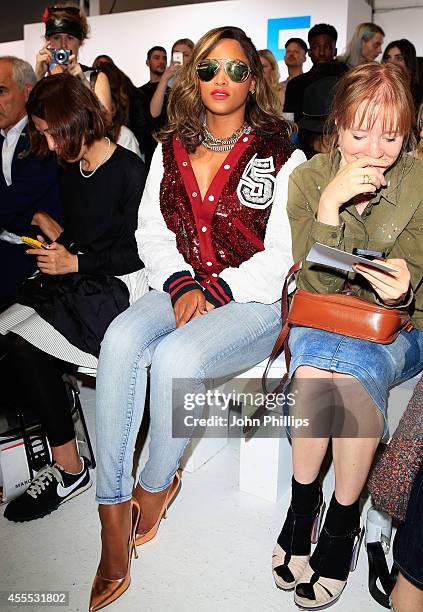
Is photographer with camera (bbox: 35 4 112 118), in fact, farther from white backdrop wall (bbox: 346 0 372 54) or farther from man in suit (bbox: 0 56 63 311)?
white backdrop wall (bbox: 346 0 372 54)

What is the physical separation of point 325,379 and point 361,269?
1.04ft

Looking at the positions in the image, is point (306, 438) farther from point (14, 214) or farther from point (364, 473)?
point (14, 214)

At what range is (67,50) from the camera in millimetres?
3363

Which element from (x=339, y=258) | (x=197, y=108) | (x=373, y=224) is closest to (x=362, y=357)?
(x=339, y=258)

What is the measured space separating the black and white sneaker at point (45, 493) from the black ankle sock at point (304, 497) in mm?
835

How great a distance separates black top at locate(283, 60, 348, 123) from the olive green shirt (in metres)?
2.04

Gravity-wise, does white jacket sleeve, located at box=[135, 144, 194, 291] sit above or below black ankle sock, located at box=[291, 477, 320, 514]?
above

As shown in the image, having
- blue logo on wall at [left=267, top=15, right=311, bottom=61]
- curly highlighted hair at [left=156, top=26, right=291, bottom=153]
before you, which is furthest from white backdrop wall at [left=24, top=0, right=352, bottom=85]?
curly highlighted hair at [left=156, top=26, right=291, bottom=153]

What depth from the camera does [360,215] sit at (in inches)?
69.9

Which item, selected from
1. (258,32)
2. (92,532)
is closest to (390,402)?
(92,532)

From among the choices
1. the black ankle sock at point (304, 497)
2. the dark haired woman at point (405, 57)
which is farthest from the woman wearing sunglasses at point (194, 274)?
the dark haired woman at point (405, 57)

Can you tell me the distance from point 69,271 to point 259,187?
75 centimetres

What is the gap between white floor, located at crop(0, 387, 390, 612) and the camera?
170 cm

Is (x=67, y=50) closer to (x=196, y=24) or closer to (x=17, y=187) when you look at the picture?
(x=17, y=187)
